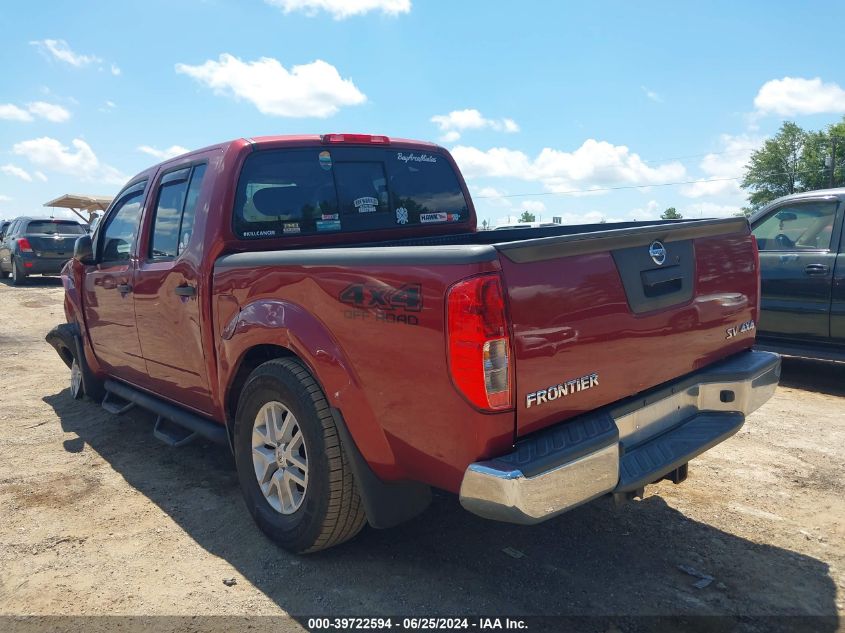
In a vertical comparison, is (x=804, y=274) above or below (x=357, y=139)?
below

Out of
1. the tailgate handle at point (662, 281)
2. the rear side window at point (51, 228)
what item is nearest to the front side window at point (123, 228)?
the tailgate handle at point (662, 281)

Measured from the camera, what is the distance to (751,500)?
3.62 meters

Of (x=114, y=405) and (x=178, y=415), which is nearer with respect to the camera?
(x=178, y=415)

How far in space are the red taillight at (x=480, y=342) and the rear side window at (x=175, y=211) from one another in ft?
7.16

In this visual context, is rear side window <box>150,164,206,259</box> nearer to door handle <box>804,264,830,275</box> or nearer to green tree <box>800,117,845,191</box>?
door handle <box>804,264,830,275</box>

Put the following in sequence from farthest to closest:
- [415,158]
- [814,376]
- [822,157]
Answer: [822,157] → [814,376] → [415,158]

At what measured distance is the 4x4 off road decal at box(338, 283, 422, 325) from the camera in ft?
7.58

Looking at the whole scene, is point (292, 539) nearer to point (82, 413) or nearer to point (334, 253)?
point (334, 253)

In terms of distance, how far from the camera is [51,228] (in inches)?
656

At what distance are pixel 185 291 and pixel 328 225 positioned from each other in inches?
35.4

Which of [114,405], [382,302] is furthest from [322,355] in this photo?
[114,405]

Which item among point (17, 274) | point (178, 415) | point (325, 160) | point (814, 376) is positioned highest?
point (325, 160)

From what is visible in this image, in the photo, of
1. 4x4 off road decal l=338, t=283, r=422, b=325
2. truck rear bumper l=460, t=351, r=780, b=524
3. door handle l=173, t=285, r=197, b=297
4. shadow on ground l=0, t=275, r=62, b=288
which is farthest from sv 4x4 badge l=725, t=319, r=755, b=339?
shadow on ground l=0, t=275, r=62, b=288

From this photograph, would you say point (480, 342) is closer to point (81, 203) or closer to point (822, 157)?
point (81, 203)
